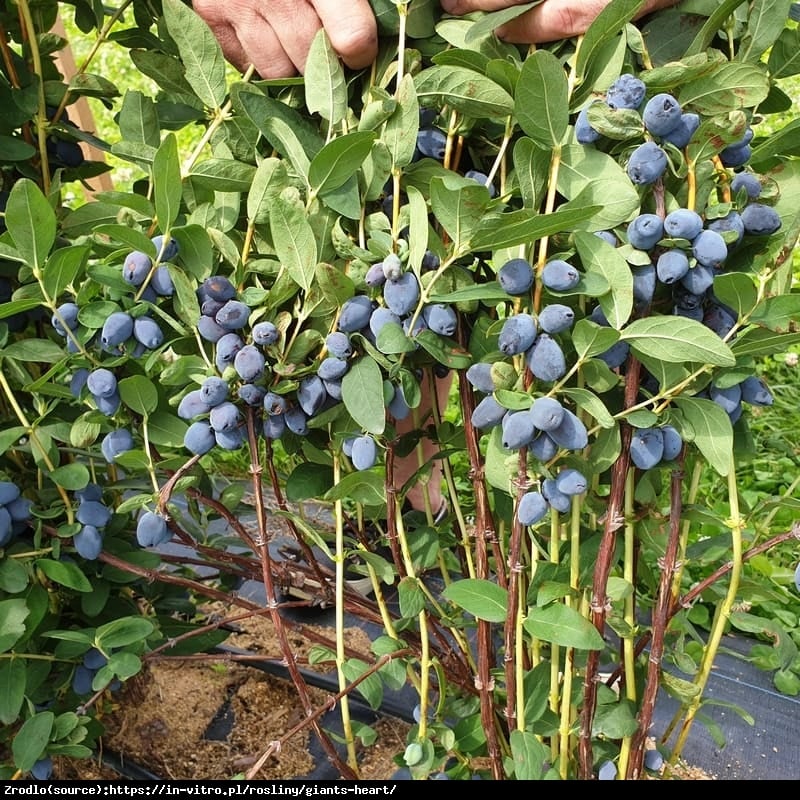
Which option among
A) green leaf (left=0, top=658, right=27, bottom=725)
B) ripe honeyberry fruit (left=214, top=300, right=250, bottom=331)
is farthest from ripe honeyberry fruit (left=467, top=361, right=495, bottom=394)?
green leaf (left=0, top=658, right=27, bottom=725)

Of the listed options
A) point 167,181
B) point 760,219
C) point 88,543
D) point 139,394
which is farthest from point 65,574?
point 760,219

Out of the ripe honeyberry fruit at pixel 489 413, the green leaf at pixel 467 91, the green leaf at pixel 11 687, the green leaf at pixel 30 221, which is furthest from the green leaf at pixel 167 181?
the green leaf at pixel 11 687

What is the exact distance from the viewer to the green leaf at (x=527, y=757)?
73cm

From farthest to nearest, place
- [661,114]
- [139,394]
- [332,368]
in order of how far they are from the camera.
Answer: [139,394], [332,368], [661,114]

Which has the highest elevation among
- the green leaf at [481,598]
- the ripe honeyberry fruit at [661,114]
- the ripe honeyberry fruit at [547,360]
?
the ripe honeyberry fruit at [661,114]

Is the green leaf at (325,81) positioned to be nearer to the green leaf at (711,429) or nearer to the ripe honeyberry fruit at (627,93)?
the ripe honeyberry fruit at (627,93)

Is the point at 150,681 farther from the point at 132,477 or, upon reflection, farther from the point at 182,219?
the point at 182,219

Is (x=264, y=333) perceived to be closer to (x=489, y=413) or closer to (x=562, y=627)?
(x=489, y=413)

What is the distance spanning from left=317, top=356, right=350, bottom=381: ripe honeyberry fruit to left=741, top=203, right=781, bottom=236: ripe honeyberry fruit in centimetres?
33

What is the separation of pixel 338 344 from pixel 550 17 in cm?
32

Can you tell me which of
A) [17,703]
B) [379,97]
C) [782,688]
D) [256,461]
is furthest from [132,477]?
[782,688]

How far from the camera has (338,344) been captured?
647 mm

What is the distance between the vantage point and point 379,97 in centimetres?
64

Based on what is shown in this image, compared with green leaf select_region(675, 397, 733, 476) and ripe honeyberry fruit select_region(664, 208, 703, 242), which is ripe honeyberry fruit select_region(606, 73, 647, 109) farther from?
green leaf select_region(675, 397, 733, 476)
